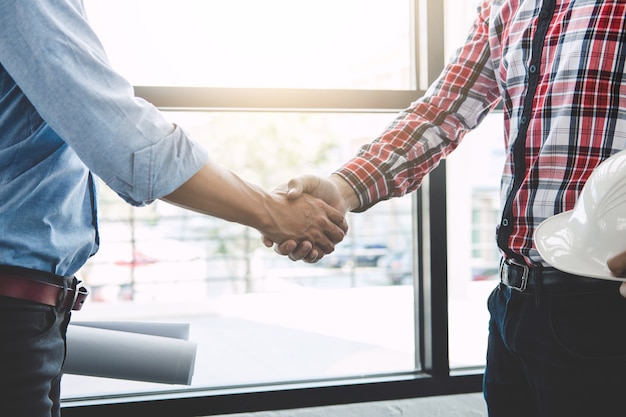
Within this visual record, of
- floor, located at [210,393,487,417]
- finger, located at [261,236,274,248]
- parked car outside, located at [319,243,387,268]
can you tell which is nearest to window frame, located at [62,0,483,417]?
floor, located at [210,393,487,417]

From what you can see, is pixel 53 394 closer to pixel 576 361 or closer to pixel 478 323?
pixel 576 361

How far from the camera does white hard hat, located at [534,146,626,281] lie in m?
0.82

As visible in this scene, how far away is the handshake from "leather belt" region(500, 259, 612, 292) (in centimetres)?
47

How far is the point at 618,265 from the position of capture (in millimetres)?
799

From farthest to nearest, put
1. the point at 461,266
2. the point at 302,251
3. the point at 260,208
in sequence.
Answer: the point at 461,266
the point at 302,251
the point at 260,208

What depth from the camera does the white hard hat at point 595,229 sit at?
0.82m

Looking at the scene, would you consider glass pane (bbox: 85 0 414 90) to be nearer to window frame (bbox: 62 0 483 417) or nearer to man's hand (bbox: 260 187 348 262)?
window frame (bbox: 62 0 483 417)

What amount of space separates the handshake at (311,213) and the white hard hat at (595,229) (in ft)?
1.93

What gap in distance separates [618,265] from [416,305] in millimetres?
1128

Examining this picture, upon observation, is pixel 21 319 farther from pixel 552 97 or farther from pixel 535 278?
pixel 552 97

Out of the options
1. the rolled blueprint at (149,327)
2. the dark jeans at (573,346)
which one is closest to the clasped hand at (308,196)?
the rolled blueprint at (149,327)

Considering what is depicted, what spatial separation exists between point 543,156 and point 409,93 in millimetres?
821

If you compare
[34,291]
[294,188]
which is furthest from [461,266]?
[34,291]

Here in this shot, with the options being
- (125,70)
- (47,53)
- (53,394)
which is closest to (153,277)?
(125,70)
